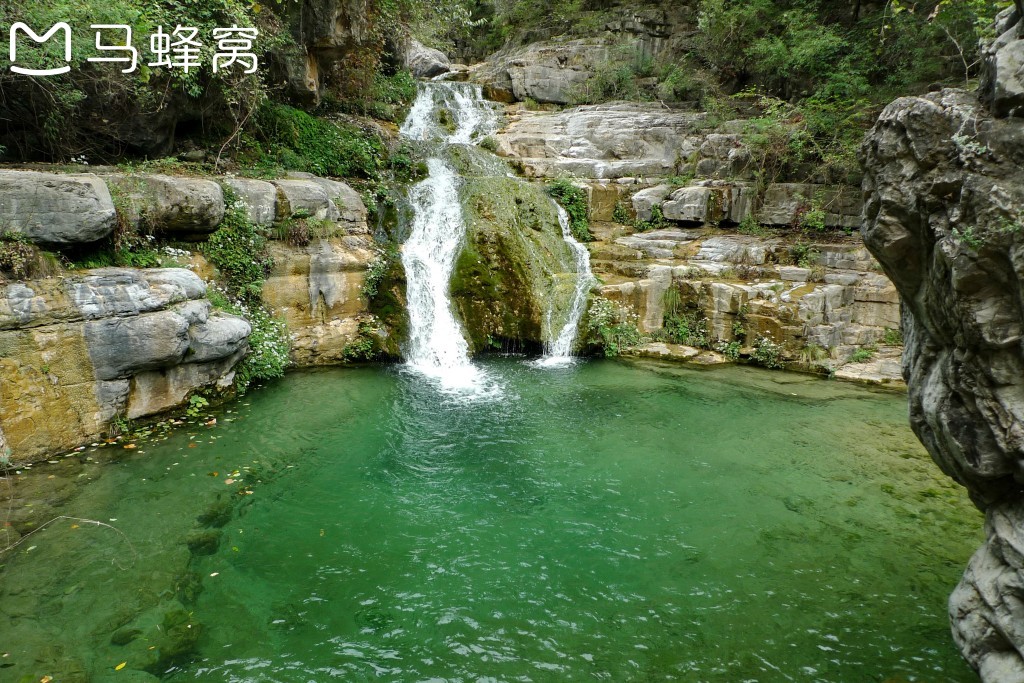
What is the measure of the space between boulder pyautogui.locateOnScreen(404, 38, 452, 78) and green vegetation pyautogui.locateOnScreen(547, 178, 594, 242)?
12.1 meters

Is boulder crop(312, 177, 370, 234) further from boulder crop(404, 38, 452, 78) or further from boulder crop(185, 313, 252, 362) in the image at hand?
boulder crop(404, 38, 452, 78)

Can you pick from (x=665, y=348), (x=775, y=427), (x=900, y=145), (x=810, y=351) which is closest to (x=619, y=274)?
(x=665, y=348)

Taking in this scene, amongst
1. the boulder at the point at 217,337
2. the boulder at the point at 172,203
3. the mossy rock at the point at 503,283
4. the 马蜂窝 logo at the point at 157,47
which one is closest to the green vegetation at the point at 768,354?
the mossy rock at the point at 503,283

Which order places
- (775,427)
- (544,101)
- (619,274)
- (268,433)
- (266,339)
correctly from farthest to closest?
1. (544,101)
2. (619,274)
3. (266,339)
4. (775,427)
5. (268,433)

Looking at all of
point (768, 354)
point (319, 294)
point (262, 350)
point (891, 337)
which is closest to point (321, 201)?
point (319, 294)

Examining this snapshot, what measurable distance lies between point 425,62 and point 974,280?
78.5 ft

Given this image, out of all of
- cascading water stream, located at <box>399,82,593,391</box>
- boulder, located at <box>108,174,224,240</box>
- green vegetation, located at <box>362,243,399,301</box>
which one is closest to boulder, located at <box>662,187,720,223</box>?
cascading water stream, located at <box>399,82,593,391</box>

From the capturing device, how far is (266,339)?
9.74 m

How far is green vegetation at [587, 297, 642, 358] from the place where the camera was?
1158cm

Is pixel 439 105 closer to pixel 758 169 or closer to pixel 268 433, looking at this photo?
pixel 758 169

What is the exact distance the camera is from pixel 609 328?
1162 cm

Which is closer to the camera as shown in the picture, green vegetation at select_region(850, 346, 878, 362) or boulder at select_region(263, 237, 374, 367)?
boulder at select_region(263, 237, 374, 367)

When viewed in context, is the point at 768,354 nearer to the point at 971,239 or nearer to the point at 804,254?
the point at 804,254

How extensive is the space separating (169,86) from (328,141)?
12.5 ft
